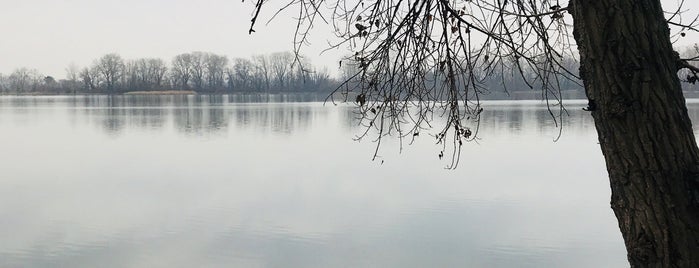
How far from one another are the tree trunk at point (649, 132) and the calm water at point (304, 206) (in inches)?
223

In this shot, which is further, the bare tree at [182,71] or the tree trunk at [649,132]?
the bare tree at [182,71]

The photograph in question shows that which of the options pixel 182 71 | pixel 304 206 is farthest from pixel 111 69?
pixel 304 206

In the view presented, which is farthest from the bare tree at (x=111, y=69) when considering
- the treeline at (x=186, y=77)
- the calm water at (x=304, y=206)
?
the calm water at (x=304, y=206)

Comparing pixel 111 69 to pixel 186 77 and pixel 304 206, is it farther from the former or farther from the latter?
pixel 304 206

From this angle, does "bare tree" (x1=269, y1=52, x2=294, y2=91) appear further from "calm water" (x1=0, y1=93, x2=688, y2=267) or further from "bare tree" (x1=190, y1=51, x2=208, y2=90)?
"calm water" (x1=0, y1=93, x2=688, y2=267)

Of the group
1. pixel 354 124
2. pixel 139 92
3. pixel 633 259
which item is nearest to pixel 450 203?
pixel 633 259

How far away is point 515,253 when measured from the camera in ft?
25.5

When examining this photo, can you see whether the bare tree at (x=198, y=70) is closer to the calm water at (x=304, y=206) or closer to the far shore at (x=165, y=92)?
the far shore at (x=165, y=92)

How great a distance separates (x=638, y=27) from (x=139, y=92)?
8217 cm

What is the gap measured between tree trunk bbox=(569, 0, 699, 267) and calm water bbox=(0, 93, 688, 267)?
5666 mm

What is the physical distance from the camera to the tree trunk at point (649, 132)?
1804 millimetres

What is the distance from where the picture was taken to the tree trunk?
5.92 feet

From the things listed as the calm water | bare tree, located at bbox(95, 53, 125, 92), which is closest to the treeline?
bare tree, located at bbox(95, 53, 125, 92)

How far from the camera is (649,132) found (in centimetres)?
180
